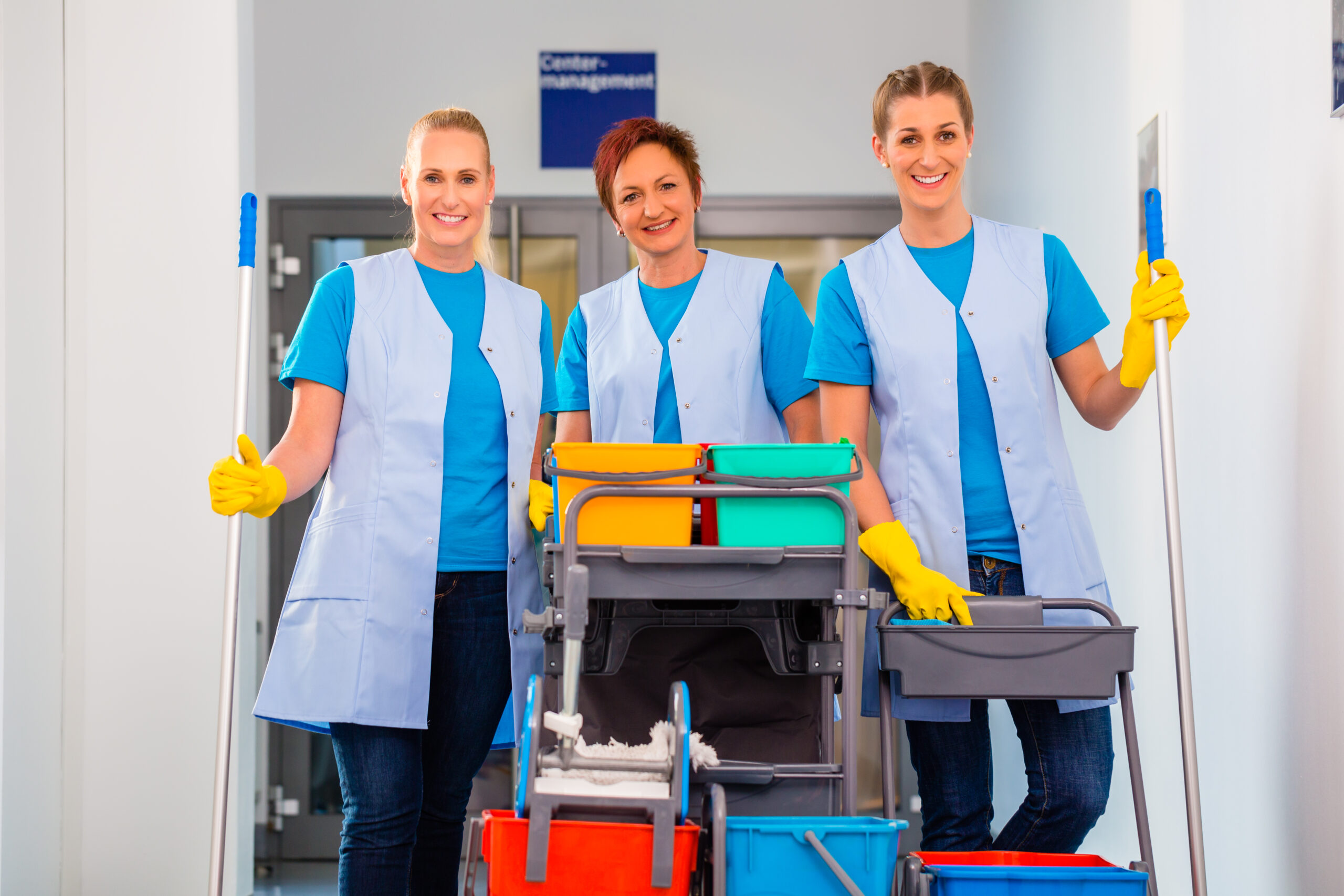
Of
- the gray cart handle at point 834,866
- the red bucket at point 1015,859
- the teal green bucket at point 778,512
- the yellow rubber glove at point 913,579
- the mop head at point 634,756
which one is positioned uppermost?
the teal green bucket at point 778,512

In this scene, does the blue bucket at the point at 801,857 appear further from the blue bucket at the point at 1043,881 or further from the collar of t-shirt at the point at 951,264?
the collar of t-shirt at the point at 951,264

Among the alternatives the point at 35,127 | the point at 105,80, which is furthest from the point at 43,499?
the point at 105,80

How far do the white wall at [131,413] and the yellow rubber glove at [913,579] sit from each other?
168 cm

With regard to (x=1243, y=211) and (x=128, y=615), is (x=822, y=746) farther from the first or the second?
(x=128, y=615)

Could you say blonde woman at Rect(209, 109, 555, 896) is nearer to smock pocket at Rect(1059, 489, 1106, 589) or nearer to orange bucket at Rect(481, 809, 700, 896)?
orange bucket at Rect(481, 809, 700, 896)

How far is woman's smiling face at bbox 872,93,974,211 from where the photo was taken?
72.6 inches

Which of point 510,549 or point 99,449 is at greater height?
point 99,449

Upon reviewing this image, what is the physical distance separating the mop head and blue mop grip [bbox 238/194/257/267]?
95 cm

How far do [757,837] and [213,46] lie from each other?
7.54 ft

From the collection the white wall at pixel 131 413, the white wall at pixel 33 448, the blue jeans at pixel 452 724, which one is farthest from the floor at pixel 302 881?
the blue jeans at pixel 452 724

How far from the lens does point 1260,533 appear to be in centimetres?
191

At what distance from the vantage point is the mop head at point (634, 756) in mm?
1401

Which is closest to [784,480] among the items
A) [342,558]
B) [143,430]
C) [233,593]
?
[342,558]


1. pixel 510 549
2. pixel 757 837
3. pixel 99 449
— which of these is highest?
pixel 99 449
